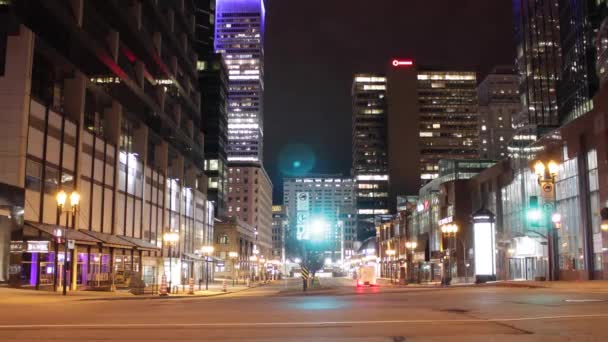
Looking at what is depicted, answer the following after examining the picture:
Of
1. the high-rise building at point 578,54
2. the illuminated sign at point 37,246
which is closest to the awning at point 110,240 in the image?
the illuminated sign at point 37,246

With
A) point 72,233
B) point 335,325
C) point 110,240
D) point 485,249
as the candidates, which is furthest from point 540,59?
point 335,325

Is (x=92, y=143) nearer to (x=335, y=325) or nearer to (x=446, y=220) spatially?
(x=335, y=325)

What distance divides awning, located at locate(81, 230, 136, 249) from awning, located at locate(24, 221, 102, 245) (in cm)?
61

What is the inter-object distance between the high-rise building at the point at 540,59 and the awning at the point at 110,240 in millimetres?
65800

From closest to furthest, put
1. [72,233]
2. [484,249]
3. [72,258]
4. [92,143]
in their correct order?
[72,233] < [72,258] < [92,143] < [484,249]

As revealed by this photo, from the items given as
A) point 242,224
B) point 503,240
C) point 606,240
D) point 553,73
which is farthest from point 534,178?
point 242,224

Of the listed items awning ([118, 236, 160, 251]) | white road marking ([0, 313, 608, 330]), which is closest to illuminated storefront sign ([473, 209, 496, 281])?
awning ([118, 236, 160, 251])

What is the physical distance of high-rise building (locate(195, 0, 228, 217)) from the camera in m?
140

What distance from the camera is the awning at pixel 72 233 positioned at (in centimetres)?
4300

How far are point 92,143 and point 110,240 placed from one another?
821 centimetres

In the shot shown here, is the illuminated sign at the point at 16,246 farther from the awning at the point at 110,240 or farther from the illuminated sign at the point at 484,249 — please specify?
the illuminated sign at the point at 484,249

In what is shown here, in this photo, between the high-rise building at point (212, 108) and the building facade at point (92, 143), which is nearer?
the building facade at point (92, 143)

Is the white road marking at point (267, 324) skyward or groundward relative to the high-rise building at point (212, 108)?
groundward

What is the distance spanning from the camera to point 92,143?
53.7m
